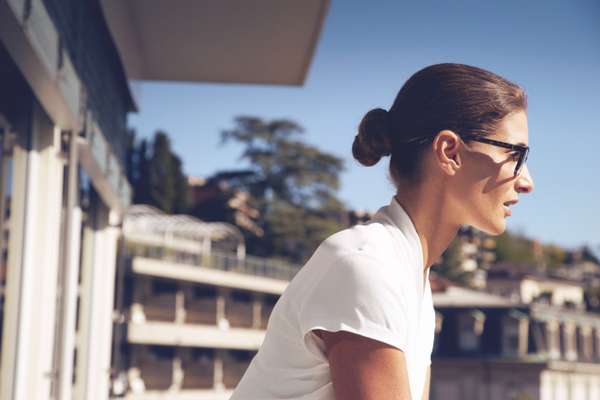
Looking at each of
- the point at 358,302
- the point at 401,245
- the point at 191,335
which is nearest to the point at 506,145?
the point at 401,245

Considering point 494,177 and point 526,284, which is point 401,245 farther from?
point 526,284

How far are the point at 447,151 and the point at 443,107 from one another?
0.08 m

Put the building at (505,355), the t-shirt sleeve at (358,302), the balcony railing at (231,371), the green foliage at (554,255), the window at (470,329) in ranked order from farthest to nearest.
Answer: the green foliage at (554,255) → the window at (470,329) → the building at (505,355) → the balcony railing at (231,371) → the t-shirt sleeve at (358,302)

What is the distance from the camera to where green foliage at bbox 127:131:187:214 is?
79375mm

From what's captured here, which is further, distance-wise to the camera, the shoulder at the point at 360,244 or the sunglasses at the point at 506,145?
the sunglasses at the point at 506,145

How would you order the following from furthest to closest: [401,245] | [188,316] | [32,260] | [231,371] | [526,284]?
[526,284] < [231,371] < [188,316] < [32,260] < [401,245]

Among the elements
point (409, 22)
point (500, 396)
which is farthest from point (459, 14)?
point (500, 396)

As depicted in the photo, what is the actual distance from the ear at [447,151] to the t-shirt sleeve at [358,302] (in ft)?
0.92

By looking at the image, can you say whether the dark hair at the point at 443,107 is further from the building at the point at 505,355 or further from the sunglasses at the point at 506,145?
the building at the point at 505,355

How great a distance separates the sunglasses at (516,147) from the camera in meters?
1.77

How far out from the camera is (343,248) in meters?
1.59

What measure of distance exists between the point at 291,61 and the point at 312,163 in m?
63.4

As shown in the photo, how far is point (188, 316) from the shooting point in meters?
49.3

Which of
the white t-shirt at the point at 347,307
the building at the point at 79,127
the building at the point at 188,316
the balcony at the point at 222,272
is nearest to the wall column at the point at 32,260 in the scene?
the building at the point at 79,127
